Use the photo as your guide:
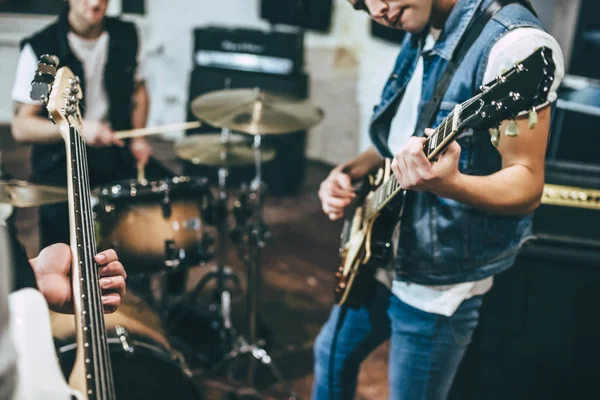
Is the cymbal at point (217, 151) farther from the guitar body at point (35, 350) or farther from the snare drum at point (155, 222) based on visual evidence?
the guitar body at point (35, 350)

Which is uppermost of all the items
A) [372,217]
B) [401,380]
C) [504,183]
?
[504,183]

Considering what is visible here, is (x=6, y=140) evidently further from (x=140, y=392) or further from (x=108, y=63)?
(x=140, y=392)

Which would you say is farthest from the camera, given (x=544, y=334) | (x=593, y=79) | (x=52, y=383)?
(x=593, y=79)

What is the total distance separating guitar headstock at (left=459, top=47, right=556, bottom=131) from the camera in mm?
1058

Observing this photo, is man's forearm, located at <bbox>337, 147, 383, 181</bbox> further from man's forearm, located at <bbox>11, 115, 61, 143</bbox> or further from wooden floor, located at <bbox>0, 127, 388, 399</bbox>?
man's forearm, located at <bbox>11, 115, 61, 143</bbox>

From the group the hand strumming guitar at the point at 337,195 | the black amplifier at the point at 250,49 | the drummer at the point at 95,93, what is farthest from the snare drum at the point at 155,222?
the black amplifier at the point at 250,49

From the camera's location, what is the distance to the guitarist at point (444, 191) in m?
1.22

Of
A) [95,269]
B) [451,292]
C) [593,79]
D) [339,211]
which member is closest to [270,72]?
[593,79]

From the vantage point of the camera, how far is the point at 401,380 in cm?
149

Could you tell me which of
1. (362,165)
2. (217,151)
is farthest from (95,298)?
(217,151)

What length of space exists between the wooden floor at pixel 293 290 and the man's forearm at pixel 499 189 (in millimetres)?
964

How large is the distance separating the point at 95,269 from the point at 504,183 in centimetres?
79

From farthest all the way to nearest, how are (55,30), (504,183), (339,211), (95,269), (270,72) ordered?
(270,72) → (55,30) → (339,211) → (504,183) → (95,269)

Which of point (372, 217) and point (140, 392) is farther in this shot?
point (140, 392)
